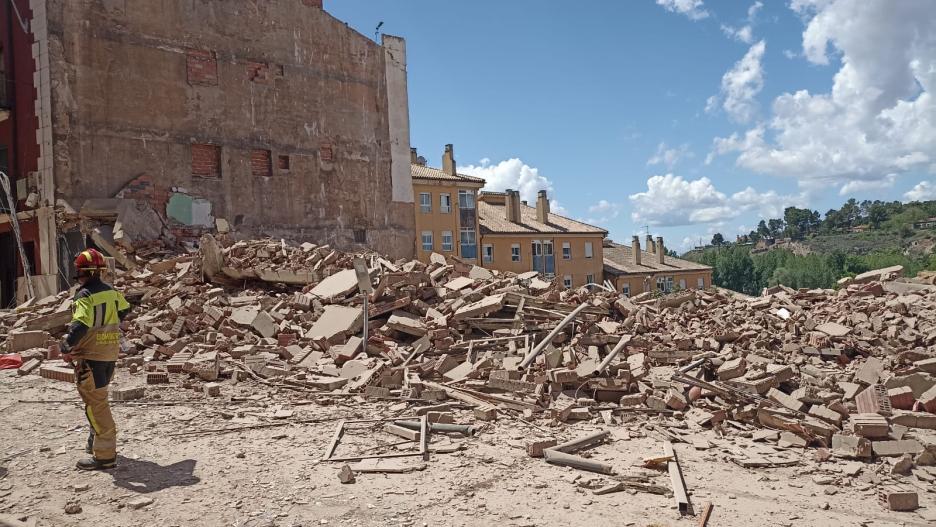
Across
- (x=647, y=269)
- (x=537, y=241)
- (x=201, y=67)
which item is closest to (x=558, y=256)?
(x=537, y=241)

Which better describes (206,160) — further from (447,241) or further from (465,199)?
(465,199)

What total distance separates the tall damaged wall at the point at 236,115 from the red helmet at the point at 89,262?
39.4 ft

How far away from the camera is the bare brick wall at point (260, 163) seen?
61.6ft

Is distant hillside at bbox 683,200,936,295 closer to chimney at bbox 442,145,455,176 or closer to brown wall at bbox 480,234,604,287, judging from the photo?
brown wall at bbox 480,234,604,287

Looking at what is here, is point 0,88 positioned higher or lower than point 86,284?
higher

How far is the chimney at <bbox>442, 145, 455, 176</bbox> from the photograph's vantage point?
→ 39531mm

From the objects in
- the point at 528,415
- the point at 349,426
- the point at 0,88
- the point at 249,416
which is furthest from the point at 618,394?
the point at 0,88

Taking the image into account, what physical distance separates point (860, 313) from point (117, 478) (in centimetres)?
1221

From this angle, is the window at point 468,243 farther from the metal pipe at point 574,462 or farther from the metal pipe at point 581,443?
the metal pipe at point 574,462

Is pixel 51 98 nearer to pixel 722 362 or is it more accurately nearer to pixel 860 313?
pixel 722 362

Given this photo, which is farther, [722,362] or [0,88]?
[0,88]

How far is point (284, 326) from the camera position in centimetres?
1054

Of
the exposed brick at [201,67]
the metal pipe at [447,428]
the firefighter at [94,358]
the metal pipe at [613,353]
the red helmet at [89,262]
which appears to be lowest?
the metal pipe at [447,428]

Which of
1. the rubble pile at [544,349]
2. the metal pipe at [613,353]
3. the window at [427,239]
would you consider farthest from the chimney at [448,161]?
the metal pipe at [613,353]
